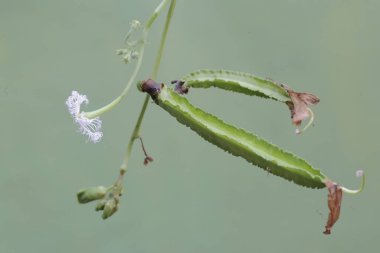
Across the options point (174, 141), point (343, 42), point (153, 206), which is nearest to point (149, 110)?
point (174, 141)

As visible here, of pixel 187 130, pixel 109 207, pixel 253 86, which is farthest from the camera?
pixel 187 130

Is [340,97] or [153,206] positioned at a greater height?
→ [340,97]

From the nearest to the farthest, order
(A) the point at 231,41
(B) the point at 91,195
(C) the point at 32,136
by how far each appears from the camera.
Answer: (B) the point at 91,195 < (C) the point at 32,136 < (A) the point at 231,41

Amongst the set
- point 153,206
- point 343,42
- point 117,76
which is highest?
point 343,42

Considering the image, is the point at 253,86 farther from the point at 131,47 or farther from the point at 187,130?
the point at 187,130

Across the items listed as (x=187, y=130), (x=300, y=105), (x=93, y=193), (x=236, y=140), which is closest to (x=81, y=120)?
(x=93, y=193)

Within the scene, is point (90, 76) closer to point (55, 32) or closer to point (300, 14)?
point (55, 32)

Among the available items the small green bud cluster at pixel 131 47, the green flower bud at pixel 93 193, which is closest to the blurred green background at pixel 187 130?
the small green bud cluster at pixel 131 47

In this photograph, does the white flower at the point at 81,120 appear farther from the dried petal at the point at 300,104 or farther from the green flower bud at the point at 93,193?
the dried petal at the point at 300,104
